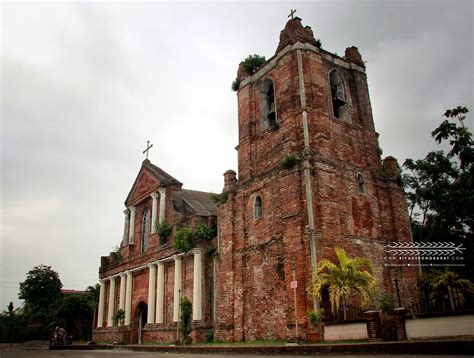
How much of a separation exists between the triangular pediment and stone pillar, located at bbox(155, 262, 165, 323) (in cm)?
483

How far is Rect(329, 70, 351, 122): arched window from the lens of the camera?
18.8 m

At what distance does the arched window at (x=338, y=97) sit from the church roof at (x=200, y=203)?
27.0 ft

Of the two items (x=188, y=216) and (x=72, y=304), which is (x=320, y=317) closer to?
(x=188, y=216)

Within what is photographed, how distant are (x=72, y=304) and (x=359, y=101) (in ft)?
87.2

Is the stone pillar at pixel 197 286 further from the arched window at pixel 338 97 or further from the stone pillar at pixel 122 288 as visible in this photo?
the arched window at pixel 338 97

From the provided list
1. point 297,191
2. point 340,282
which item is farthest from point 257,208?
point 340,282

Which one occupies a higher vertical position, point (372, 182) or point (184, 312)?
point (372, 182)

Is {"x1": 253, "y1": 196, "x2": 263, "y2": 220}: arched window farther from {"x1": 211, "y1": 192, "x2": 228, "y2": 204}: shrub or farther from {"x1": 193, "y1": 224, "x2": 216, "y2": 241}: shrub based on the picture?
{"x1": 193, "y1": 224, "x2": 216, "y2": 241}: shrub

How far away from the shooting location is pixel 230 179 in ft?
63.5

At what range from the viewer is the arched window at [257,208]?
693 inches

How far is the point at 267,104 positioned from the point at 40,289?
30349 millimetres

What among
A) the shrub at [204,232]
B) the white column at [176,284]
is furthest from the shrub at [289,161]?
the white column at [176,284]

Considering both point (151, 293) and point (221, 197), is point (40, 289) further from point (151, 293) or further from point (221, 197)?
point (221, 197)

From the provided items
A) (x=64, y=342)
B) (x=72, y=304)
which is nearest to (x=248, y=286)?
(x=64, y=342)
